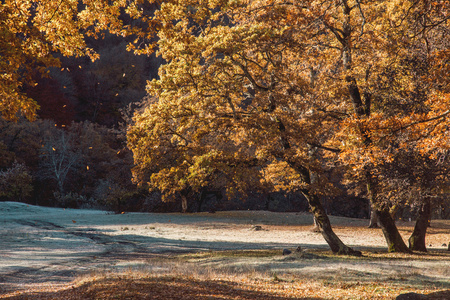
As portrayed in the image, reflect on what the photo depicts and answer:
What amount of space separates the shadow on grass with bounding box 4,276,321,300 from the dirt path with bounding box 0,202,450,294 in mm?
2408

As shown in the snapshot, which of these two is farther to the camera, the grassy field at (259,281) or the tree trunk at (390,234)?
the tree trunk at (390,234)

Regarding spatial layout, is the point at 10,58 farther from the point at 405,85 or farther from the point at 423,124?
the point at 405,85

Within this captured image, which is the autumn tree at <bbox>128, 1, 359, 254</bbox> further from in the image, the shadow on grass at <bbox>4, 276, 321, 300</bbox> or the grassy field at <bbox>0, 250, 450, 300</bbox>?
the shadow on grass at <bbox>4, 276, 321, 300</bbox>

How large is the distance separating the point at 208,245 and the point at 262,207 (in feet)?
72.8

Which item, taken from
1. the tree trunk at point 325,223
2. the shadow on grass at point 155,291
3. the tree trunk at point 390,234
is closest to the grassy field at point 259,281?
the shadow on grass at point 155,291

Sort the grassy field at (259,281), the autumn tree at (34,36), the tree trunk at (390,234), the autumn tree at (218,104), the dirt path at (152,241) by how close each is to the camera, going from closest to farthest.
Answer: the autumn tree at (34,36) < the grassy field at (259,281) < the autumn tree at (218,104) < the dirt path at (152,241) < the tree trunk at (390,234)

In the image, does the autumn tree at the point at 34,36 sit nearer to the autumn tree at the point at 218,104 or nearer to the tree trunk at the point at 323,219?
the autumn tree at the point at 218,104

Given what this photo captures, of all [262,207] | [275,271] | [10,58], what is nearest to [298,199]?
[262,207]

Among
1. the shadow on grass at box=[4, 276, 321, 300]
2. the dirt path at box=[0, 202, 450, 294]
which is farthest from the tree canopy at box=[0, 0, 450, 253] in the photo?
the shadow on grass at box=[4, 276, 321, 300]

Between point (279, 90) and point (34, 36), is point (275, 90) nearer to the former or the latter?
point (279, 90)

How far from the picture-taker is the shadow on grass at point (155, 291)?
628 cm

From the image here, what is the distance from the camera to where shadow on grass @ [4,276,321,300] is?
628cm

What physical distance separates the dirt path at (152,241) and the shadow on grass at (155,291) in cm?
241

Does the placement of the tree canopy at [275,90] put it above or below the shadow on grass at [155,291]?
above
